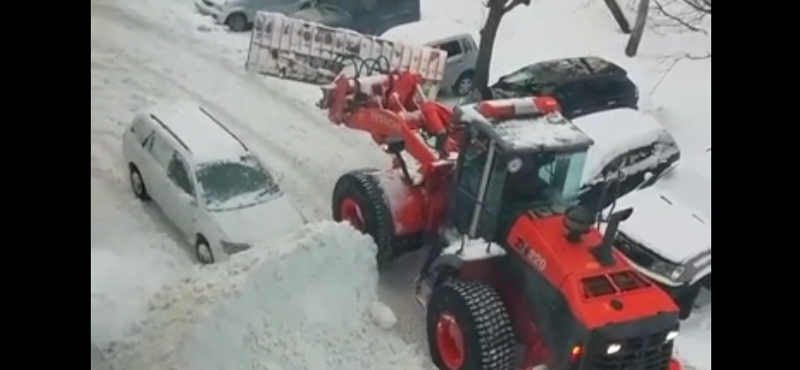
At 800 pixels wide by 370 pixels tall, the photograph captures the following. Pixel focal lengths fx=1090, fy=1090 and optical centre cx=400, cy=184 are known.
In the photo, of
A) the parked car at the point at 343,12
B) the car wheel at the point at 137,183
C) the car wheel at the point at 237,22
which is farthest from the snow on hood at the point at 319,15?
the car wheel at the point at 137,183

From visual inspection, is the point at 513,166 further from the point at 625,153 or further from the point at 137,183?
the point at 137,183

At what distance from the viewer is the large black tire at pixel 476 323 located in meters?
2.28

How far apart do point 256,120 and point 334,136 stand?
27 centimetres

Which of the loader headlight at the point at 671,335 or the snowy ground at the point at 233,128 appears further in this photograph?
the loader headlight at the point at 671,335

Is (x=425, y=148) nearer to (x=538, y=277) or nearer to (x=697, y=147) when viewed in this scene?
(x=538, y=277)

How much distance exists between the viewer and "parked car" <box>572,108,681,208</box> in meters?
2.38

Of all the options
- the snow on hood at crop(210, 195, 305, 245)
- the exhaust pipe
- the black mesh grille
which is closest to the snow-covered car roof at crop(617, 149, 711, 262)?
the exhaust pipe

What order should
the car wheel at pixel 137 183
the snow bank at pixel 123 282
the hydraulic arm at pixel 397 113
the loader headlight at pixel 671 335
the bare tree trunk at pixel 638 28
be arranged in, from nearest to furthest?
the snow bank at pixel 123 282 < the car wheel at pixel 137 183 < the loader headlight at pixel 671 335 < the bare tree trunk at pixel 638 28 < the hydraulic arm at pixel 397 113

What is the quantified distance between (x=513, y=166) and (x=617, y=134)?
0.26 meters

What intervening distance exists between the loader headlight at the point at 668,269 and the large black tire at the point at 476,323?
35cm

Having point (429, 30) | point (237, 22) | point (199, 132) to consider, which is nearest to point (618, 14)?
point (429, 30)

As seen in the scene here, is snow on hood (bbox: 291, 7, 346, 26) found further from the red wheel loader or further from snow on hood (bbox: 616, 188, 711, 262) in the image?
snow on hood (bbox: 616, 188, 711, 262)

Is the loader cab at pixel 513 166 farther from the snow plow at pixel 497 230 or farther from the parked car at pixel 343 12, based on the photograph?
the parked car at pixel 343 12
